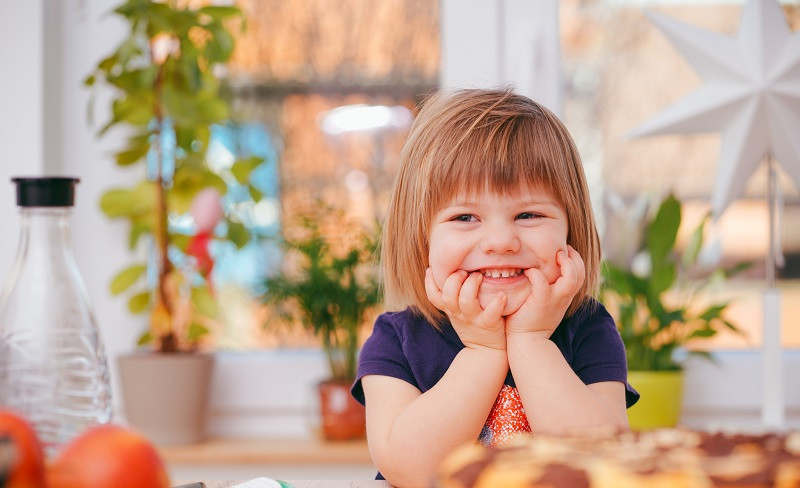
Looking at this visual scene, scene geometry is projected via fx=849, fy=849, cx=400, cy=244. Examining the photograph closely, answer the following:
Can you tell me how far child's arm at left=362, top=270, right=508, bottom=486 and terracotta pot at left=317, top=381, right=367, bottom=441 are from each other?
0.67 metres

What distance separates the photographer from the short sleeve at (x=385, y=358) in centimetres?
87

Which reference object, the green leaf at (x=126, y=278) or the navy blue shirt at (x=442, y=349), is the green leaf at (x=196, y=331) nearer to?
the green leaf at (x=126, y=278)

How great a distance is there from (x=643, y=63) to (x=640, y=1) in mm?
125

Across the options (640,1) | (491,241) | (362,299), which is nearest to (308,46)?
(362,299)

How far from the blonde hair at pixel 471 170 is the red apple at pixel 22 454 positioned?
0.54 metres

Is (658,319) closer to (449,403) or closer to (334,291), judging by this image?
(334,291)

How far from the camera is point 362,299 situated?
1551mm

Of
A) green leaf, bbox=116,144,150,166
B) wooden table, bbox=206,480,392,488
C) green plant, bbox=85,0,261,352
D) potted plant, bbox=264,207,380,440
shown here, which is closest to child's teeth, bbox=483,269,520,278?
wooden table, bbox=206,480,392,488

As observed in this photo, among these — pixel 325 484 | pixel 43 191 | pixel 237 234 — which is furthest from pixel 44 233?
pixel 237 234

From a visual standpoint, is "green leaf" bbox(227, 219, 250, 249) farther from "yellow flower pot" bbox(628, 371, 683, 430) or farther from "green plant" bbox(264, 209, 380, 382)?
"yellow flower pot" bbox(628, 371, 683, 430)

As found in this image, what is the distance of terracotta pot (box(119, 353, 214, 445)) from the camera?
1.48 m

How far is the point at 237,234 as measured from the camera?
64.9 inches

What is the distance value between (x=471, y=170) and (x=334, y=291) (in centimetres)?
76

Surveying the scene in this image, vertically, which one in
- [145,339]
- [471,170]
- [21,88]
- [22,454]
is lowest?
[145,339]
